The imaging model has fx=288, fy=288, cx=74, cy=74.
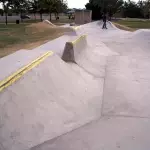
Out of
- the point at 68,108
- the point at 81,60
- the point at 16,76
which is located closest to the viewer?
the point at 16,76

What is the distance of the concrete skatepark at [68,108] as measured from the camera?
4574mm

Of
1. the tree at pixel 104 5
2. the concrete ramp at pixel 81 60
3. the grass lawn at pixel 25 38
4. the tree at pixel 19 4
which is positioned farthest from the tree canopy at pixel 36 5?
the concrete ramp at pixel 81 60

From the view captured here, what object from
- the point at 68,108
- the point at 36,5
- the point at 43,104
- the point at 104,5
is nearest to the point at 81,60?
the point at 68,108

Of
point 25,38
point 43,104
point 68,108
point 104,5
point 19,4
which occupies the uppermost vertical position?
point 19,4

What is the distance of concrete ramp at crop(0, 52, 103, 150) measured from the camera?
4.44 metres

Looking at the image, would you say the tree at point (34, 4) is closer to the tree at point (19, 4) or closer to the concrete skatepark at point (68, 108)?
the tree at point (19, 4)

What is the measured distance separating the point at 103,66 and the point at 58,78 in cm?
412

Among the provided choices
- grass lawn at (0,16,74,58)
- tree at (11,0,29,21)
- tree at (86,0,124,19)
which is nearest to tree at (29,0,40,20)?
tree at (11,0,29,21)

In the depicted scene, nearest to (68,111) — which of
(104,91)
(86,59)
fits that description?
(104,91)

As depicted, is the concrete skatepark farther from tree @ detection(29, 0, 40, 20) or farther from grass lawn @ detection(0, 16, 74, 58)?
tree @ detection(29, 0, 40, 20)

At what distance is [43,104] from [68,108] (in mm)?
633

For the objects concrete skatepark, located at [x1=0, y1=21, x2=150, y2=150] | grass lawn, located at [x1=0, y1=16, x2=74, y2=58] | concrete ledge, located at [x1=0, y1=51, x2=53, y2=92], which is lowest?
grass lawn, located at [x1=0, y1=16, x2=74, y2=58]

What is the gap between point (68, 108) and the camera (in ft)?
19.4

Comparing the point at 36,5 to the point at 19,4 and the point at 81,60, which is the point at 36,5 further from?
the point at 81,60
